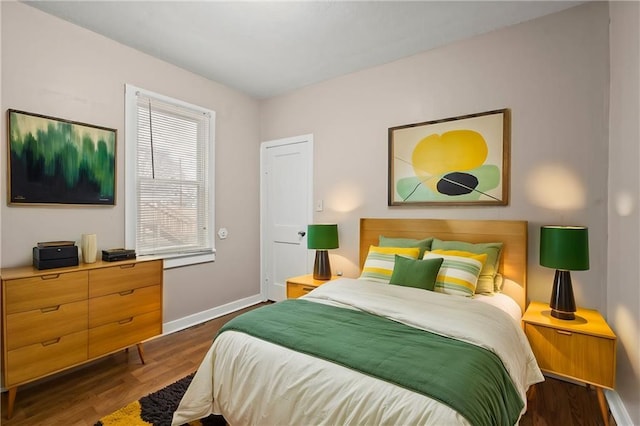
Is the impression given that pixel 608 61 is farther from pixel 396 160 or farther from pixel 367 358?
pixel 367 358

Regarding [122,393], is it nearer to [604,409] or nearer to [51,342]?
[51,342]

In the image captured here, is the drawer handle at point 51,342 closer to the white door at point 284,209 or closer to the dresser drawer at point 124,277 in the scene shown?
the dresser drawer at point 124,277

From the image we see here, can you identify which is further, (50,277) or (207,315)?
(207,315)

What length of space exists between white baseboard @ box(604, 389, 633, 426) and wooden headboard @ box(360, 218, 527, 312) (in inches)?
26.9

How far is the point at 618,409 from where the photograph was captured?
1906 millimetres

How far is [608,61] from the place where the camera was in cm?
222

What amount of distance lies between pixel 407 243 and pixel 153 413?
7.43 feet

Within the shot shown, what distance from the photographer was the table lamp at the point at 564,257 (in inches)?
79.2

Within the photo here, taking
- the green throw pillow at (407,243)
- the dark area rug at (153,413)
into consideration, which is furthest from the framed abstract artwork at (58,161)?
the green throw pillow at (407,243)

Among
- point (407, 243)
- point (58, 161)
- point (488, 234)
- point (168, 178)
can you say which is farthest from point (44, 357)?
point (488, 234)

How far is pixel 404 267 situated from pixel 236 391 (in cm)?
145

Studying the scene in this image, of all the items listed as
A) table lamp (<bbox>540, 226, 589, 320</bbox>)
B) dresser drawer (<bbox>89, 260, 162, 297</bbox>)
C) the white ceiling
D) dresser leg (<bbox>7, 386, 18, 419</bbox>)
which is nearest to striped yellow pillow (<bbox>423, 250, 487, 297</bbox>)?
table lamp (<bbox>540, 226, 589, 320</bbox>)

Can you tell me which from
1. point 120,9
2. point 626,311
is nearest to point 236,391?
point 626,311

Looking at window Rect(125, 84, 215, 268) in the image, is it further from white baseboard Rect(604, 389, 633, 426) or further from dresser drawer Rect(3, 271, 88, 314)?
white baseboard Rect(604, 389, 633, 426)
